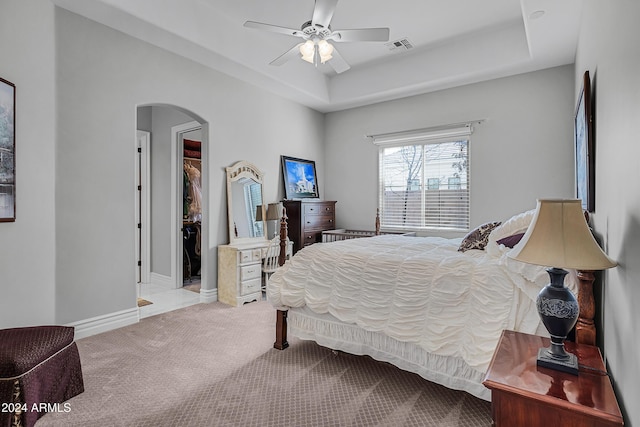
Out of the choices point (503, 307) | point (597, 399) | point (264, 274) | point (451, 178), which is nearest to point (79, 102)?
point (264, 274)

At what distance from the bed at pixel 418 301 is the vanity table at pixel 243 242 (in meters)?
1.42

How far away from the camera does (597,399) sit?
1.05 metres

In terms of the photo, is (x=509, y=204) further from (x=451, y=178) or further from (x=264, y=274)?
(x=264, y=274)

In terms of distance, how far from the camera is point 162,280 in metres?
5.09

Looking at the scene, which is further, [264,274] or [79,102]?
[264,274]

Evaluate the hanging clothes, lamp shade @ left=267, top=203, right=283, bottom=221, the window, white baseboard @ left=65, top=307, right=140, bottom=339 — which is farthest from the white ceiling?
white baseboard @ left=65, top=307, right=140, bottom=339

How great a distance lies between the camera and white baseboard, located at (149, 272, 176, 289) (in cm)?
493

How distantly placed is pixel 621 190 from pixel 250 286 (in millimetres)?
3628

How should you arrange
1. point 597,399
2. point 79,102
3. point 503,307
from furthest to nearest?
point 79,102 < point 503,307 < point 597,399

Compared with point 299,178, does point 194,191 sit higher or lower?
lower

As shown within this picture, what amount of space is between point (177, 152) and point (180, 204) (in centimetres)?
77

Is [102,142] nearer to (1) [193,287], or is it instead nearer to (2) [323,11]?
(2) [323,11]

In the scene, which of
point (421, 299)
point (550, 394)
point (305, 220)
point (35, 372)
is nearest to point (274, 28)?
point (421, 299)

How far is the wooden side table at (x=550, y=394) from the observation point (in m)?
1.02
